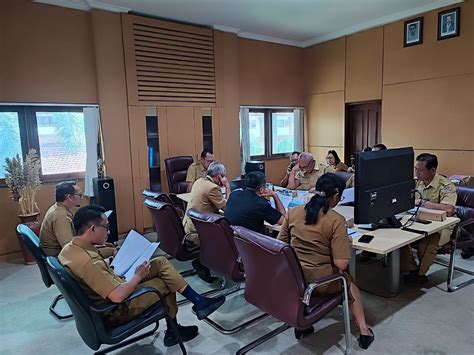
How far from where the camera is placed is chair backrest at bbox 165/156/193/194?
5.26 meters

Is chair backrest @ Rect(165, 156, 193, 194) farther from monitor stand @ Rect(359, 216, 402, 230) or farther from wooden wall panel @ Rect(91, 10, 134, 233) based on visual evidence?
monitor stand @ Rect(359, 216, 402, 230)

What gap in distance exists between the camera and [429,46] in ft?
16.7

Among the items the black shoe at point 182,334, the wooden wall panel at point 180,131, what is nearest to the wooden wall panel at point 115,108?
the wooden wall panel at point 180,131

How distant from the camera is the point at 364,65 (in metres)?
5.97

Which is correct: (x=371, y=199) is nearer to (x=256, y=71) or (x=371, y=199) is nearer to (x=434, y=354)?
(x=434, y=354)

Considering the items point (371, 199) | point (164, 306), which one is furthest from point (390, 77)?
point (164, 306)

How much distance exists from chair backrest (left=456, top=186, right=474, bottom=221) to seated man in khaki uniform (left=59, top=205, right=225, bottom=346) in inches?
115

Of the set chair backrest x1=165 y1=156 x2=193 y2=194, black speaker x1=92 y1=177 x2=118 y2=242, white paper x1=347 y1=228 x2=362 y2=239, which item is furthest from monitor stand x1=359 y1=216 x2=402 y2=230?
black speaker x1=92 y1=177 x2=118 y2=242

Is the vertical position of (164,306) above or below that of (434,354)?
above

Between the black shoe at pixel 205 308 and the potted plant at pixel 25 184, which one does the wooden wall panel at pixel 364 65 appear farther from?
the potted plant at pixel 25 184

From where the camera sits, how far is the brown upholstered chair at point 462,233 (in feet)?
10.1

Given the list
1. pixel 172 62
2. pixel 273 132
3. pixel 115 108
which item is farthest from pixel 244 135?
pixel 115 108

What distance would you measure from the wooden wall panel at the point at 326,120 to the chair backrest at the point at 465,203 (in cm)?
310

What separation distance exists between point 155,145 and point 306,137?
3332 mm
